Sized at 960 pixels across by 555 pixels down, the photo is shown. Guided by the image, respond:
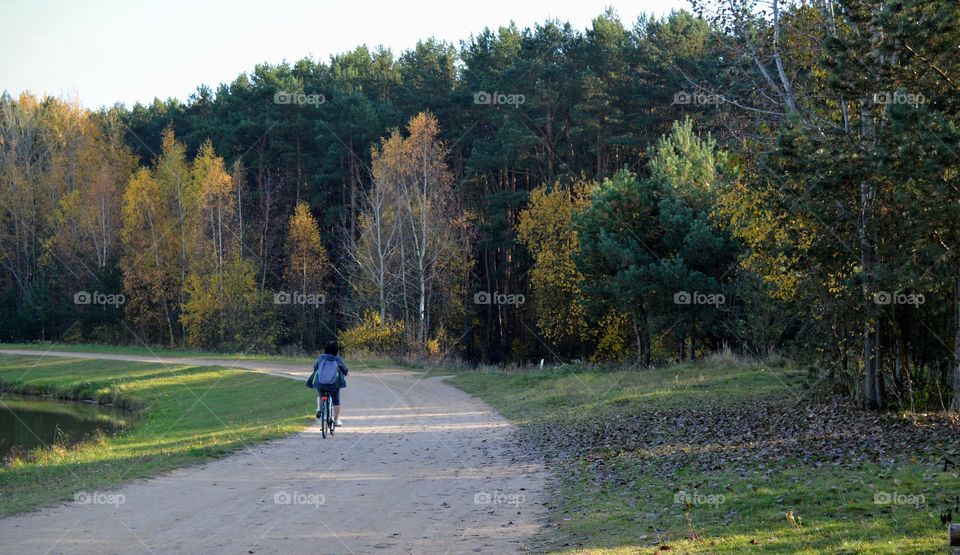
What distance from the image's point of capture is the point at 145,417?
103 feet

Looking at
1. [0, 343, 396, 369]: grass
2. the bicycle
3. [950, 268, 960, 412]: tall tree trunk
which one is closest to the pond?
the bicycle

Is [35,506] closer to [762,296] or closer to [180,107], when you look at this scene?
[762,296]

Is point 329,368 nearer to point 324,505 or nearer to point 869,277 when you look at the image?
point 324,505

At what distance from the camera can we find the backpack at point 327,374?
18.5 m

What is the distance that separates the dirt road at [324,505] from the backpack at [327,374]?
127 centimetres

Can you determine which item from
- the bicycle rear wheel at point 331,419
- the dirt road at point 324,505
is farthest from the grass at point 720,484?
the bicycle rear wheel at point 331,419

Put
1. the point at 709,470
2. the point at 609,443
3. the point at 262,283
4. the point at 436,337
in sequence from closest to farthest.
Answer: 1. the point at 709,470
2. the point at 609,443
3. the point at 436,337
4. the point at 262,283

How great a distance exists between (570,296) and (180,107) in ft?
162

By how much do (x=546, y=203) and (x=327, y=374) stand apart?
35.5m

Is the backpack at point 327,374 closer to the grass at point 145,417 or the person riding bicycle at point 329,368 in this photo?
the person riding bicycle at point 329,368

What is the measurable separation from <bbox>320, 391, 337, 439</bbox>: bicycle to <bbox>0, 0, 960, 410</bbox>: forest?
Result: 10005mm

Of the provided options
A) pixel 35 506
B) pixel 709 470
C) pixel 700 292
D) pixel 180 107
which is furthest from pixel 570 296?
pixel 180 107

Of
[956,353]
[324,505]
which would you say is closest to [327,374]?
[324,505]

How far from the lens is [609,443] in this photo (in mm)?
17078
